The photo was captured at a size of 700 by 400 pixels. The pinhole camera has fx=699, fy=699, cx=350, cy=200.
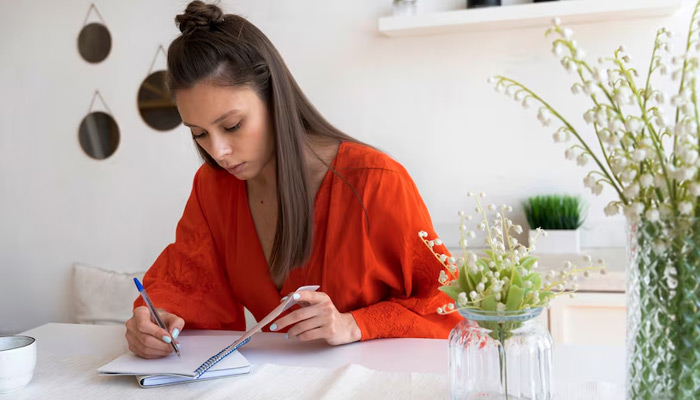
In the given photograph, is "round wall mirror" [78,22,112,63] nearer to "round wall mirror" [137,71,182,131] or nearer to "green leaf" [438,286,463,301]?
"round wall mirror" [137,71,182,131]

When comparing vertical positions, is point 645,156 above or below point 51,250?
above

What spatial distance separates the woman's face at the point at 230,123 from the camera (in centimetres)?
140

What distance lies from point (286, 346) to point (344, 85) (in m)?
1.79

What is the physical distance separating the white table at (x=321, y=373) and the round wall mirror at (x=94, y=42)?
85.0 inches

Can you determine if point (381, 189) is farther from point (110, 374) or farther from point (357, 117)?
point (357, 117)

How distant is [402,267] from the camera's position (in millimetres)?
1464

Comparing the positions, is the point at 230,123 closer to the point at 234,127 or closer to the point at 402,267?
the point at 234,127

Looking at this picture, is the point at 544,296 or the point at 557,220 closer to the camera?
the point at 544,296

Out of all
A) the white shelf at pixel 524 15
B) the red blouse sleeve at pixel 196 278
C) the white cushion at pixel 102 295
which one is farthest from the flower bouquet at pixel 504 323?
the white cushion at pixel 102 295

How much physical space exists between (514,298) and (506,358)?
84mm

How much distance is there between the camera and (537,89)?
9.04 ft

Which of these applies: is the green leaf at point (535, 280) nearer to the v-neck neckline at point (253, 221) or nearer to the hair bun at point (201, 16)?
the v-neck neckline at point (253, 221)

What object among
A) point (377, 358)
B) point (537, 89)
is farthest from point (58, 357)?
point (537, 89)

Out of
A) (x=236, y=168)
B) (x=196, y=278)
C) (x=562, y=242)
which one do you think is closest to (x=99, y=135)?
(x=196, y=278)
